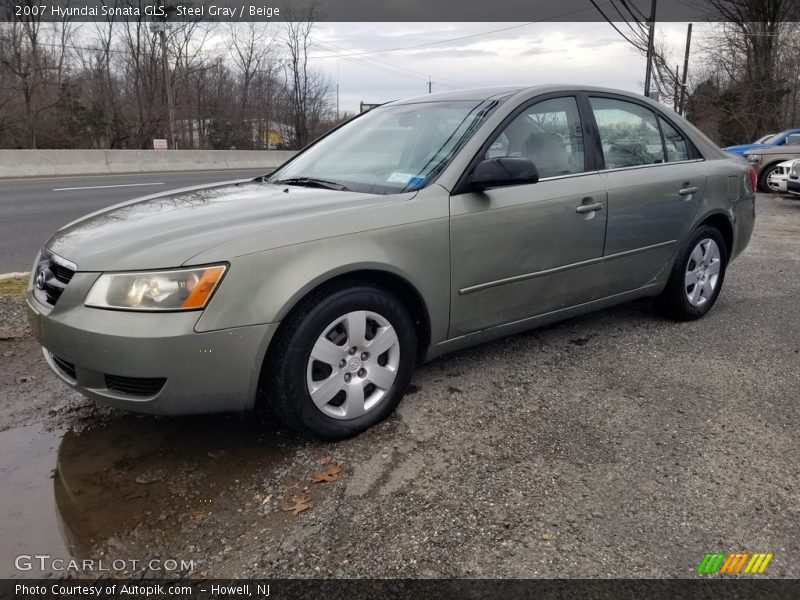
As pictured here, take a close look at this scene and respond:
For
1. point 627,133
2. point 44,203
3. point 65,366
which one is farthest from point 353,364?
point 44,203

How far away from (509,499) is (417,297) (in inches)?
40.4

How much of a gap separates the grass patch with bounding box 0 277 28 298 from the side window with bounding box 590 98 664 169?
14.3 feet

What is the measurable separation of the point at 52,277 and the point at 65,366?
0.39m

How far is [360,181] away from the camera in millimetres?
3305

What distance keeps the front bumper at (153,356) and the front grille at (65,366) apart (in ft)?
0.08

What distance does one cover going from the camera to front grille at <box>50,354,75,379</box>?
8.43 feet

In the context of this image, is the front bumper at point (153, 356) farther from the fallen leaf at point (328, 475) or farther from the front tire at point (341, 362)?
the fallen leaf at point (328, 475)

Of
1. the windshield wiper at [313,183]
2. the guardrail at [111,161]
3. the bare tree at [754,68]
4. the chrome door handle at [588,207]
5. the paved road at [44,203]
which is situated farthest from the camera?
the bare tree at [754,68]

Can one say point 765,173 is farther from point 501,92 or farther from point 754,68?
point 754,68

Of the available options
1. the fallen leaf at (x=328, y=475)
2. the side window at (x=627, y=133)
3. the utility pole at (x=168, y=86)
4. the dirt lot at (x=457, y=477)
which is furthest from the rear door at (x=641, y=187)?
the utility pole at (x=168, y=86)

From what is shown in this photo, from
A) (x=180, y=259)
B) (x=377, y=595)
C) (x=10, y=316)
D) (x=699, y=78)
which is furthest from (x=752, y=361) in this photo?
(x=699, y=78)

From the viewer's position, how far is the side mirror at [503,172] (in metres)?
3.00

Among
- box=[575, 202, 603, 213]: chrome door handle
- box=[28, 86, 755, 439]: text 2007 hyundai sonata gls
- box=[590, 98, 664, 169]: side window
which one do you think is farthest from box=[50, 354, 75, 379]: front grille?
box=[590, 98, 664, 169]: side window

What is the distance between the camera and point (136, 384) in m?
2.42
